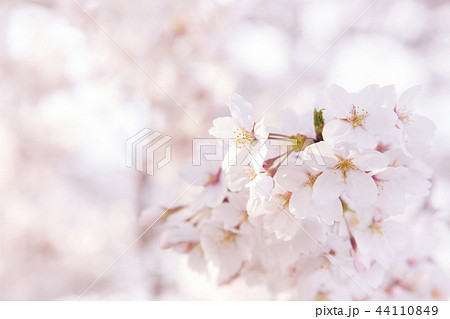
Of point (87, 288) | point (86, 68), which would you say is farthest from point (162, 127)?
point (87, 288)

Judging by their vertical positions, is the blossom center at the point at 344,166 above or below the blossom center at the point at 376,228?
above

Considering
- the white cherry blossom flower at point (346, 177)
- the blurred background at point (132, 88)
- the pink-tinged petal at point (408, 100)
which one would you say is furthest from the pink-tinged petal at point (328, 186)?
the blurred background at point (132, 88)

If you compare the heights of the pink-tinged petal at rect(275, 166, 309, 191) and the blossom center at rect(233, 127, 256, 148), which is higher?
→ the blossom center at rect(233, 127, 256, 148)

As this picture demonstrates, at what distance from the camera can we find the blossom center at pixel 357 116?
1.02ft

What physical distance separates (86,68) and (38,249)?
19.6 inches

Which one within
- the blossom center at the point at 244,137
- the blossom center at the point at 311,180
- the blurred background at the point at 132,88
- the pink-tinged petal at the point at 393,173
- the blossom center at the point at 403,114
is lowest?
the blossom center at the point at 311,180

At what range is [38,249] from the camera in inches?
39.0

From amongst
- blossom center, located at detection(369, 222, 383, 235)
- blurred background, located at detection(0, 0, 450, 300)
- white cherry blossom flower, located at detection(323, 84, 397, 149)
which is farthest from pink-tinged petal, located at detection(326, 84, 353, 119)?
blurred background, located at detection(0, 0, 450, 300)

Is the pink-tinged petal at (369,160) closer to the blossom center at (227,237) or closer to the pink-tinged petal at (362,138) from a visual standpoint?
the pink-tinged petal at (362,138)

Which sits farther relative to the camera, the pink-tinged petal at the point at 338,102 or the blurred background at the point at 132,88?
the blurred background at the point at 132,88

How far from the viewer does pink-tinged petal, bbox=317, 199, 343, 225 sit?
32 cm

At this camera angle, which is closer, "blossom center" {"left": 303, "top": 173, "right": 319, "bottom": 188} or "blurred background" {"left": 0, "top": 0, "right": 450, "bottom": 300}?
"blossom center" {"left": 303, "top": 173, "right": 319, "bottom": 188}

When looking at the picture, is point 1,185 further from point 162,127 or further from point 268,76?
point 268,76

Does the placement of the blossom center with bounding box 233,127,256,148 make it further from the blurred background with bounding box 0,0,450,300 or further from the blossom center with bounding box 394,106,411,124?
the blurred background with bounding box 0,0,450,300
